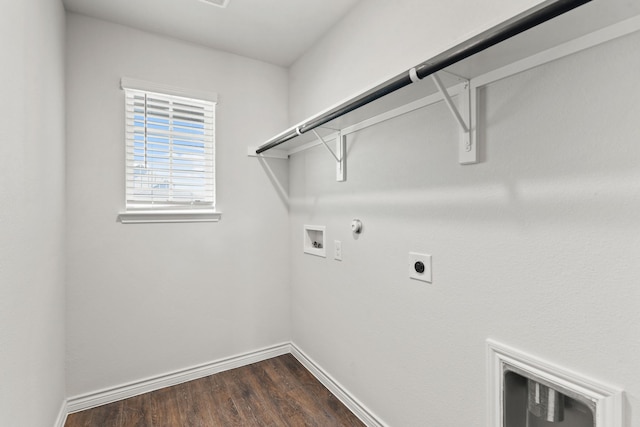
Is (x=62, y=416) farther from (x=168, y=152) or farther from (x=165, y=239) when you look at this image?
(x=168, y=152)

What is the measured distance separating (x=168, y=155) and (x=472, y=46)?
203cm

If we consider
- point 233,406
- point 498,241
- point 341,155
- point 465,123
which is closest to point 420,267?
point 498,241

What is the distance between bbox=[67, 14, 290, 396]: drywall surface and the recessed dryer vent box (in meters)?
0.31

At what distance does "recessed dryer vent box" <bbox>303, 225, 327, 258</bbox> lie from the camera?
2193 mm

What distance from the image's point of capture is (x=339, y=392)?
78.7 inches

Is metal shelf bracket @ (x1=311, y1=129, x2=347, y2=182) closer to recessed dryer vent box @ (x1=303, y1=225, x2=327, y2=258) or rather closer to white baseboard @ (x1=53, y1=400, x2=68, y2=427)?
recessed dryer vent box @ (x1=303, y1=225, x2=327, y2=258)

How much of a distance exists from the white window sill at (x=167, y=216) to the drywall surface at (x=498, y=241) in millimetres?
1042

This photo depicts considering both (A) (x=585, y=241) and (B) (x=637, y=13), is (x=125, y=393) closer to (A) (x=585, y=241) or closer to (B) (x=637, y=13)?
(A) (x=585, y=241)

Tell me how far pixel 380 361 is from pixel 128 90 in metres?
2.34

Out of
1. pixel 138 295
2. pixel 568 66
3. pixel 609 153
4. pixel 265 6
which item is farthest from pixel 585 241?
pixel 138 295

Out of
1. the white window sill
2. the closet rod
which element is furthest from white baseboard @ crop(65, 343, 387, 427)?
the closet rod

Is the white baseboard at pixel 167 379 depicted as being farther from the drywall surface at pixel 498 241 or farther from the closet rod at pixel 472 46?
the closet rod at pixel 472 46

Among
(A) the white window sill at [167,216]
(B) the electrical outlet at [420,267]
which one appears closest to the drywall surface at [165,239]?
(A) the white window sill at [167,216]

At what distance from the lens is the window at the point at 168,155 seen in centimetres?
208
